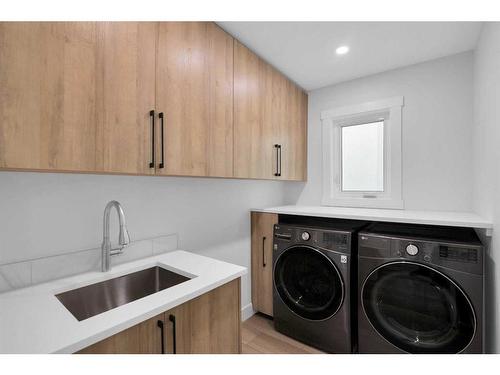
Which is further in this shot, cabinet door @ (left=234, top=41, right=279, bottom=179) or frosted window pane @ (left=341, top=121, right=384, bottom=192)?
frosted window pane @ (left=341, top=121, right=384, bottom=192)

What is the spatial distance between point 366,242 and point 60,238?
1809 millimetres

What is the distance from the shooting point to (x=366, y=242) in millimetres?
1674

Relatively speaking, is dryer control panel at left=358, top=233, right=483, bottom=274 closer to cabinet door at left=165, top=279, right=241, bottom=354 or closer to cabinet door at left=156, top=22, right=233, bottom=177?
cabinet door at left=165, top=279, right=241, bottom=354

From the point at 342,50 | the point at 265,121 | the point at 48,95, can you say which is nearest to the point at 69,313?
the point at 48,95

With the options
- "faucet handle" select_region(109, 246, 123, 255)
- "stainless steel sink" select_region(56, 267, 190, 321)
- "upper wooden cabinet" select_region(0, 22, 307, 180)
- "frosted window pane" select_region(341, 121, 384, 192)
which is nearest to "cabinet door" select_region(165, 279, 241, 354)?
"stainless steel sink" select_region(56, 267, 190, 321)

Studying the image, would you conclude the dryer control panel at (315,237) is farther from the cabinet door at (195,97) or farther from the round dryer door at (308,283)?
the cabinet door at (195,97)

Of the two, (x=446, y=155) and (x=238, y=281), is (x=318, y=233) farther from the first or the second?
(x=446, y=155)

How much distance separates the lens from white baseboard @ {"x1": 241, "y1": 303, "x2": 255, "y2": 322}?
226 centimetres

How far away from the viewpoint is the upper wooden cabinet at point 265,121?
170 cm

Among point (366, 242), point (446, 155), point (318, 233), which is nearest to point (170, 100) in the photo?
point (318, 233)

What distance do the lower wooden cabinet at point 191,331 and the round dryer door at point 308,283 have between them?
813mm

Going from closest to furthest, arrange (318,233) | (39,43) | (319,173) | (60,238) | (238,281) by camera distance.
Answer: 1. (39,43)
2. (60,238)
3. (238,281)
4. (318,233)
5. (319,173)

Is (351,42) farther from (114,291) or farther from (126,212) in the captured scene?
(114,291)

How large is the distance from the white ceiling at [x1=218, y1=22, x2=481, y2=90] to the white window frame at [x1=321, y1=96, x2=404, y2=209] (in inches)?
14.2
